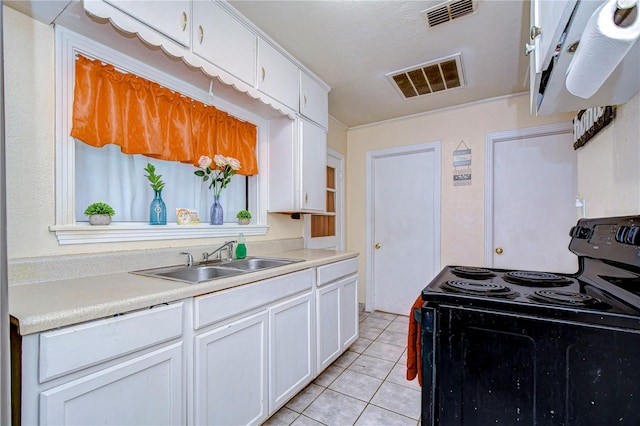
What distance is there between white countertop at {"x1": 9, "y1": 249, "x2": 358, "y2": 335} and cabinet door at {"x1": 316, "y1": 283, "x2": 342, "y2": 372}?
30.1 inches

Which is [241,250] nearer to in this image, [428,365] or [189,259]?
[189,259]

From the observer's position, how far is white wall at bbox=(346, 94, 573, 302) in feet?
9.57

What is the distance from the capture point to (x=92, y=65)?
56.4 inches

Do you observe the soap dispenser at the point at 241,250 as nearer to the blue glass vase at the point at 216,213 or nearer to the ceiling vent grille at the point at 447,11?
the blue glass vase at the point at 216,213

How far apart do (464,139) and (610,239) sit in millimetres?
2326

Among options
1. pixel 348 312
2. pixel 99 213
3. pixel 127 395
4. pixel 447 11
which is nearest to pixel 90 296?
pixel 127 395

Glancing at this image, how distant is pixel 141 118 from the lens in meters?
1.61

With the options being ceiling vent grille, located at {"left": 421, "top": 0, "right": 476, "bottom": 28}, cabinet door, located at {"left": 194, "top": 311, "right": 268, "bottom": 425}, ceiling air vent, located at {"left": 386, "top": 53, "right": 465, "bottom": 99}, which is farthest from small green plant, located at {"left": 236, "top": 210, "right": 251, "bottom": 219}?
ceiling vent grille, located at {"left": 421, "top": 0, "right": 476, "bottom": 28}

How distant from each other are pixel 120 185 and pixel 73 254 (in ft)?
1.52

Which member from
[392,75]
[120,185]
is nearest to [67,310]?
[120,185]

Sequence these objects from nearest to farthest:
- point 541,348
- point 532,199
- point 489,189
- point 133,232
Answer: point 541,348 → point 133,232 → point 532,199 → point 489,189

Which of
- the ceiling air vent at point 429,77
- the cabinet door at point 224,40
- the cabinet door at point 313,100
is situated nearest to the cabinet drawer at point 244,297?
the cabinet door at point 224,40

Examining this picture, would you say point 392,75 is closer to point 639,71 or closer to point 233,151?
point 233,151

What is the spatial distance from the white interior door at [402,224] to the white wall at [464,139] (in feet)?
0.32
